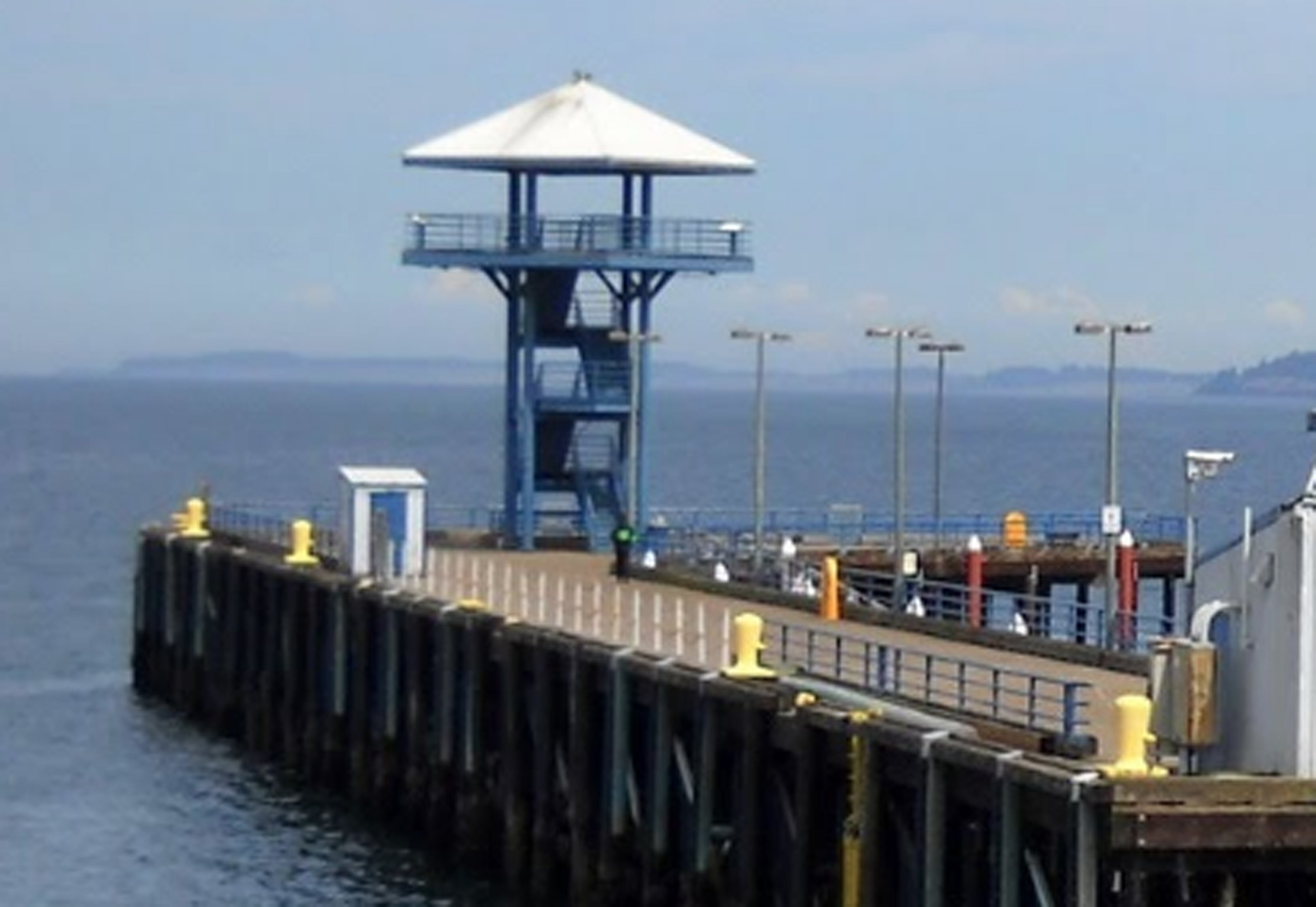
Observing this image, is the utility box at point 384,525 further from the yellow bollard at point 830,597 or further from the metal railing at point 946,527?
the metal railing at point 946,527

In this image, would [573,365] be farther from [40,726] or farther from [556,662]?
[556,662]

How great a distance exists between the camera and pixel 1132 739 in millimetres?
37844

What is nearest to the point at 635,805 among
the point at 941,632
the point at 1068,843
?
the point at 941,632

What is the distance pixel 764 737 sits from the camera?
149 ft

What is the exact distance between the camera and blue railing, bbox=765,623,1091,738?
43.5 m

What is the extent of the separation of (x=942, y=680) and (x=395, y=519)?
20.9 metres

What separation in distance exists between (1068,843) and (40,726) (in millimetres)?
39023

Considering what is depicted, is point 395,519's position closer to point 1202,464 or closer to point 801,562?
point 801,562

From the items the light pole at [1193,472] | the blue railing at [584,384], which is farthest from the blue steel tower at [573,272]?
the light pole at [1193,472]

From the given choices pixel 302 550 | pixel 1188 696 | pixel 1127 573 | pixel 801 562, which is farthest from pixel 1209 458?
pixel 302 550

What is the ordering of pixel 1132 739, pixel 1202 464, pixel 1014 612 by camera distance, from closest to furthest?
pixel 1132 739 < pixel 1202 464 < pixel 1014 612

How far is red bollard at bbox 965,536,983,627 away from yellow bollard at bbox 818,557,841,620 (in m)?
1.88

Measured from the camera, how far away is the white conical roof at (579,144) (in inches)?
3073

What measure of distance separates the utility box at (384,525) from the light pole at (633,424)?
5.94 m
